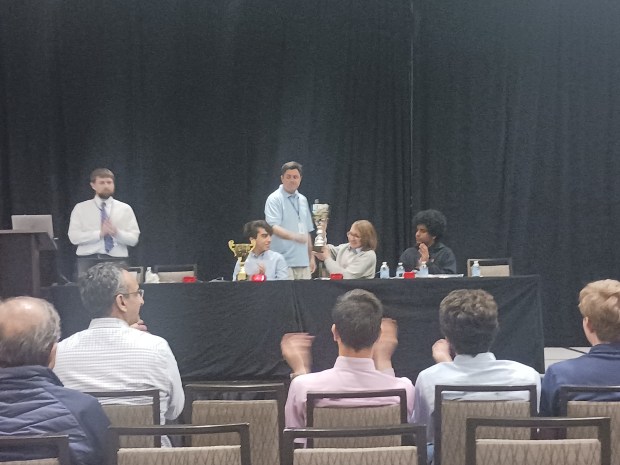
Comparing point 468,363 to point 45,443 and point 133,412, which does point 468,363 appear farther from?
point 45,443

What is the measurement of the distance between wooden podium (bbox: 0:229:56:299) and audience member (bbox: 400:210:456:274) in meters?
2.56

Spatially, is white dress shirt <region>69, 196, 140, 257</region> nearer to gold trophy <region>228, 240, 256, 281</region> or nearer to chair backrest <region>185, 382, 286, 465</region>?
gold trophy <region>228, 240, 256, 281</region>

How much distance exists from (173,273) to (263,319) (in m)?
1.35

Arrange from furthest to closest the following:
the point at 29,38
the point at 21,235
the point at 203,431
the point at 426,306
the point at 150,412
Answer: the point at 29,38
the point at 426,306
the point at 21,235
the point at 150,412
the point at 203,431

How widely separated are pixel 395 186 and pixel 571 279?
6.17 ft

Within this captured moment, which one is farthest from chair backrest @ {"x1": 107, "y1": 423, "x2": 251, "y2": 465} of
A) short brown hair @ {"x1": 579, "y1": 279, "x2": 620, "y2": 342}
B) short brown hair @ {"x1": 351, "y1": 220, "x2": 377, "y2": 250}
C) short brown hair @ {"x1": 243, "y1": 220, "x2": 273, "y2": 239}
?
short brown hair @ {"x1": 351, "y1": 220, "x2": 377, "y2": 250}

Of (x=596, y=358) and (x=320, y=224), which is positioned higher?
(x=320, y=224)

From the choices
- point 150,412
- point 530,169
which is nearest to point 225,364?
point 150,412

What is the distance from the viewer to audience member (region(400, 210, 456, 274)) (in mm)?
5422

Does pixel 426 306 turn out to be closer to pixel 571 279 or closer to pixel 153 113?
pixel 571 279

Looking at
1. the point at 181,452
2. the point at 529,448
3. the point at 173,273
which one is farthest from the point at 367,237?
the point at 181,452

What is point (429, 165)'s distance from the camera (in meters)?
7.45

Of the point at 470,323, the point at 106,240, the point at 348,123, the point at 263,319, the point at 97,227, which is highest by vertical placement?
the point at 348,123

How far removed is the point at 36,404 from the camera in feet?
6.17
